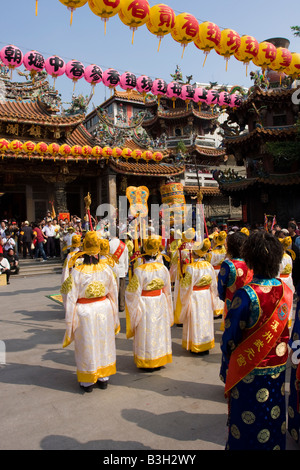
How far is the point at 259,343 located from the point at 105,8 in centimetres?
572

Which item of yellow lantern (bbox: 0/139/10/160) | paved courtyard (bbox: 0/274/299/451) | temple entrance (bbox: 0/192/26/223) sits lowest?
paved courtyard (bbox: 0/274/299/451)

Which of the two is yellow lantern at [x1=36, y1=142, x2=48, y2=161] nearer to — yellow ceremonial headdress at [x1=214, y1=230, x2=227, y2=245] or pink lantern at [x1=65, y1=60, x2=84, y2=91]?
pink lantern at [x1=65, y1=60, x2=84, y2=91]

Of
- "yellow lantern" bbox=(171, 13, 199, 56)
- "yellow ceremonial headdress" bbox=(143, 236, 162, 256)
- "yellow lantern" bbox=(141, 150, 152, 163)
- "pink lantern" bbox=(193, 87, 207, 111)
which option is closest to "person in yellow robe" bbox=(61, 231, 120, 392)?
"yellow ceremonial headdress" bbox=(143, 236, 162, 256)

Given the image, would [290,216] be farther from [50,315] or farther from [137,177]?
[50,315]

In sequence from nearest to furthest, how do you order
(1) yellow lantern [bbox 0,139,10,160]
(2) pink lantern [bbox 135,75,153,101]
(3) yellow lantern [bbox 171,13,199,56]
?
A: (3) yellow lantern [bbox 171,13,199,56] → (2) pink lantern [bbox 135,75,153,101] → (1) yellow lantern [bbox 0,139,10,160]

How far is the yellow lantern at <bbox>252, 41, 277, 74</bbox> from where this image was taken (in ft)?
23.8

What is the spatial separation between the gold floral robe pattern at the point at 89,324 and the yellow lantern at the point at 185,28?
513 cm

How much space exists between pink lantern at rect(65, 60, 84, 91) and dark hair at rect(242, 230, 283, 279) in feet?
23.5

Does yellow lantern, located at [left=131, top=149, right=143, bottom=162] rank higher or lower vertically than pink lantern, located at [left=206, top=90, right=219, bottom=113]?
lower

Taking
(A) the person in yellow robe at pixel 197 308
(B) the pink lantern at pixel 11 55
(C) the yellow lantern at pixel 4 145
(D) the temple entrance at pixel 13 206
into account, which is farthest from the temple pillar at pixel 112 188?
(A) the person in yellow robe at pixel 197 308

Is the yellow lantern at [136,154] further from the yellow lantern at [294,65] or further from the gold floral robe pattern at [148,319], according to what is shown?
the gold floral robe pattern at [148,319]

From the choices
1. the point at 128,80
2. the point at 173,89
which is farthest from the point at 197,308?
the point at 173,89

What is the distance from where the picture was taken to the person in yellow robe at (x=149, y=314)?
405 centimetres

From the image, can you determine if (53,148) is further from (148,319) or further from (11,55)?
(148,319)
